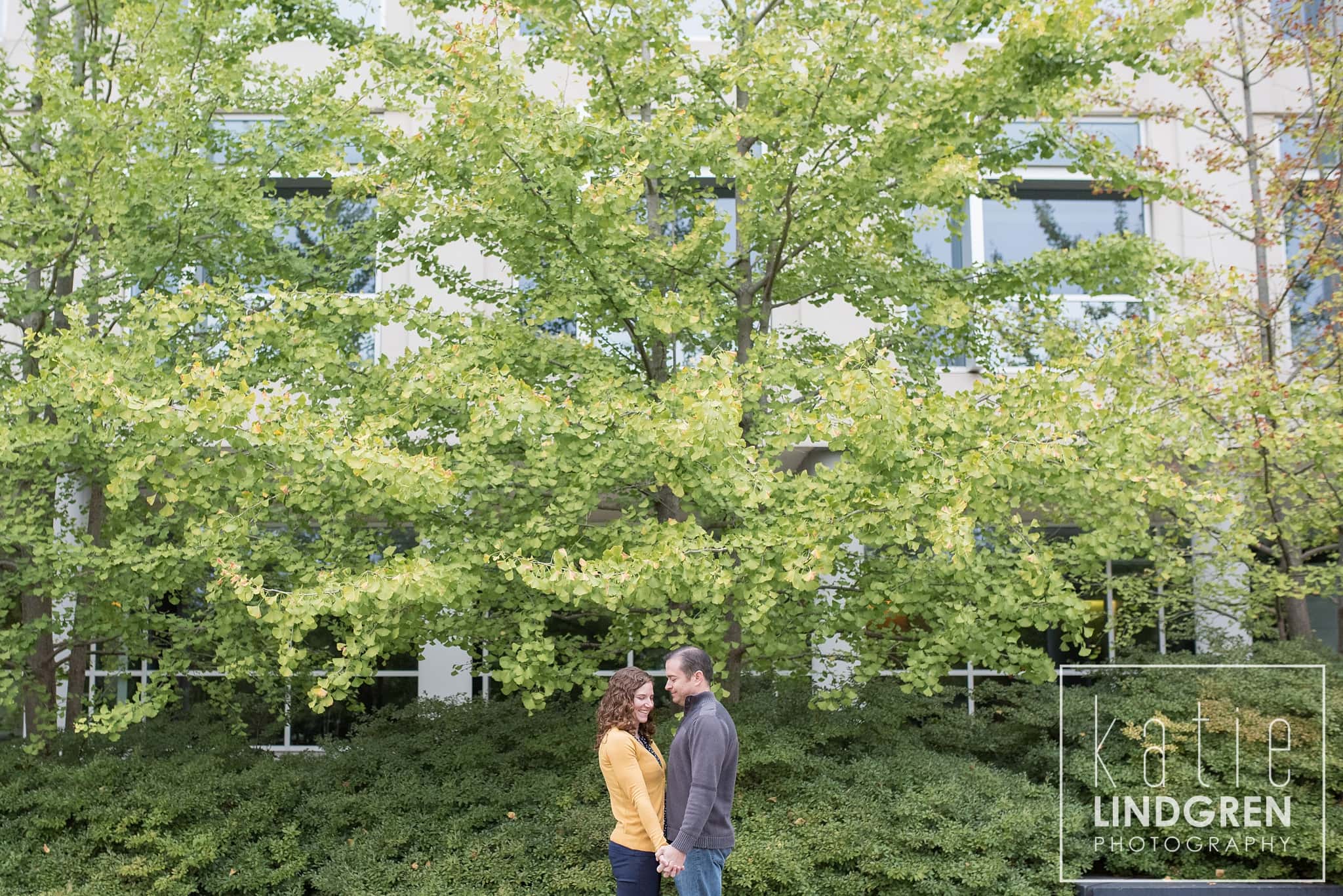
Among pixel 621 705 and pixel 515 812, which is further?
pixel 515 812

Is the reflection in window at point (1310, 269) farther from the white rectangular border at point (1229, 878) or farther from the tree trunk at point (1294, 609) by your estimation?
the white rectangular border at point (1229, 878)

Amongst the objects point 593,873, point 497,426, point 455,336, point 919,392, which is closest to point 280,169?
point 455,336

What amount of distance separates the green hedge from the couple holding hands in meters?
1.67

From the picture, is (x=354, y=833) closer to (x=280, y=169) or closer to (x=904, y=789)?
(x=904, y=789)

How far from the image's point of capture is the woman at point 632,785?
479cm

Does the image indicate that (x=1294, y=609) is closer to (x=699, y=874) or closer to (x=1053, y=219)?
(x=1053, y=219)

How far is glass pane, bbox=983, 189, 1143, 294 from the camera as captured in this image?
13.3 m

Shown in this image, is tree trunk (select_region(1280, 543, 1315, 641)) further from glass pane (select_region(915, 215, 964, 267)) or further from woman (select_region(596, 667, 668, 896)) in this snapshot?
woman (select_region(596, 667, 668, 896))

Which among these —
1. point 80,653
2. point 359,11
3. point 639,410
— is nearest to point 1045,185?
point 359,11

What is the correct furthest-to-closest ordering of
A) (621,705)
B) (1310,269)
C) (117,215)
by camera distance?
(1310,269) → (117,215) → (621,705)

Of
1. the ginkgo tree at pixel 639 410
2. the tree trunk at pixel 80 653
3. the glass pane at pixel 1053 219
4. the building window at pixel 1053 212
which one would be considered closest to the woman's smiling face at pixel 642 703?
the ginkgo tree at pixel 639 410

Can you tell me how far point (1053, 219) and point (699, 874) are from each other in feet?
35.2

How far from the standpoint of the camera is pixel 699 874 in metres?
4.72

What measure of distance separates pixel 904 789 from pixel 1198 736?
2.01 metres
